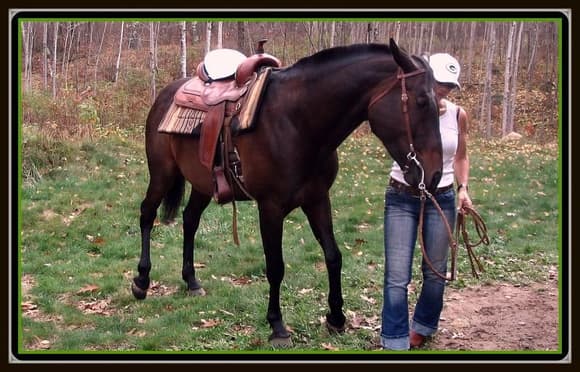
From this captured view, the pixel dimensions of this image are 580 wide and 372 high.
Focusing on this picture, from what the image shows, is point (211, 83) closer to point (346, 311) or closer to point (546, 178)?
point (346, 311)

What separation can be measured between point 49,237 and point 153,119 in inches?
96.2

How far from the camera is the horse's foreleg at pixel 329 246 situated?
157 inches

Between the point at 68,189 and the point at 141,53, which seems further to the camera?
the point at 141,53

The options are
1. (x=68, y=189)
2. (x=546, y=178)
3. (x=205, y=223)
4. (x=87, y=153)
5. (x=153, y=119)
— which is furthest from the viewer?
(x=546, y=178)

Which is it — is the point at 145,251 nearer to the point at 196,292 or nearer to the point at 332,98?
the point at 196,292

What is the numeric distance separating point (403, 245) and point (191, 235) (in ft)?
7.88

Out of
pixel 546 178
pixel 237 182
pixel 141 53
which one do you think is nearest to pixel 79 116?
pixel 237 182

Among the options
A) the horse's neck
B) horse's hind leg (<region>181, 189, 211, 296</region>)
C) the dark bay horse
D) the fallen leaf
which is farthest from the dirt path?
the fallen leaf

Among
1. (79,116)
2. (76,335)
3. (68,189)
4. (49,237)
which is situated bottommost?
(76,335)

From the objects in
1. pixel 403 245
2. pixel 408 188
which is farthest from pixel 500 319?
pixel 408 188

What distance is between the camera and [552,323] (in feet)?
14.6

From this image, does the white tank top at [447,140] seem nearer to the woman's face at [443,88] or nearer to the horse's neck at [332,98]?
the woman's face at [443,88]

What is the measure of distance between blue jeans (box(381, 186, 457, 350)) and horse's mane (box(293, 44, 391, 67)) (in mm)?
884

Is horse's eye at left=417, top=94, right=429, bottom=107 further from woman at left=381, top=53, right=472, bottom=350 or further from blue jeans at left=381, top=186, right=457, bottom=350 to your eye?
blue jeans at left=381, top=186, right=457, bottom=350
